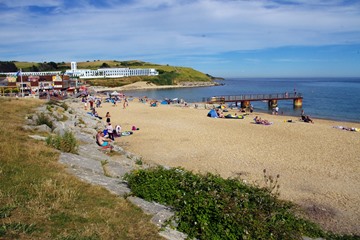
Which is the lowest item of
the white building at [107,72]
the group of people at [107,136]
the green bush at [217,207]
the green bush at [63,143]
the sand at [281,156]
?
the sand at [281,156]

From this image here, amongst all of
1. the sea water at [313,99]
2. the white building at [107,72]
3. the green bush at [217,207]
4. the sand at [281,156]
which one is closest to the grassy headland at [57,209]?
the green bush at [217,207]

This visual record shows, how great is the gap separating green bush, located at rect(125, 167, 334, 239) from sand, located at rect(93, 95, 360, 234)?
10.9ft

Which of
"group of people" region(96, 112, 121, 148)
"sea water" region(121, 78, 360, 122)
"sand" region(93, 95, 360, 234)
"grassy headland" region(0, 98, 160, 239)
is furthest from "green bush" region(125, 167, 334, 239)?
"sea water" region(121, 78, 360, 122)

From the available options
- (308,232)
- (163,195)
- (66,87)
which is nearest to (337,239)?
(308,232)

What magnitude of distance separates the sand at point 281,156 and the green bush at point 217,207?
333 centimetres

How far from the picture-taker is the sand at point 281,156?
10.2 metres

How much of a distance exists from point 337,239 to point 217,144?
12218 millimetres

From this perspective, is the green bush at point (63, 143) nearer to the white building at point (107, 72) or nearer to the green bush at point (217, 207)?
the green bush at point (217, 207)

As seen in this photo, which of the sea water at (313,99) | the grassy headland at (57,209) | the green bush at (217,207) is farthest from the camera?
the sea water at (313,99)

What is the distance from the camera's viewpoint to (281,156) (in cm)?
1580

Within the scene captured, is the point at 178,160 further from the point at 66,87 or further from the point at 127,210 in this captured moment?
the point at 66,87

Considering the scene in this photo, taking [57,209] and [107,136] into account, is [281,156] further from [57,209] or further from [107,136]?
[57,209]

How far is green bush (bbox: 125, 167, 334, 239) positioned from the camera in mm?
4935

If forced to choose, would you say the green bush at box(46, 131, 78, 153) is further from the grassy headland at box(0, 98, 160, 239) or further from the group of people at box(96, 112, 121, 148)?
the group of people at box(96, 112, 121, 148)
